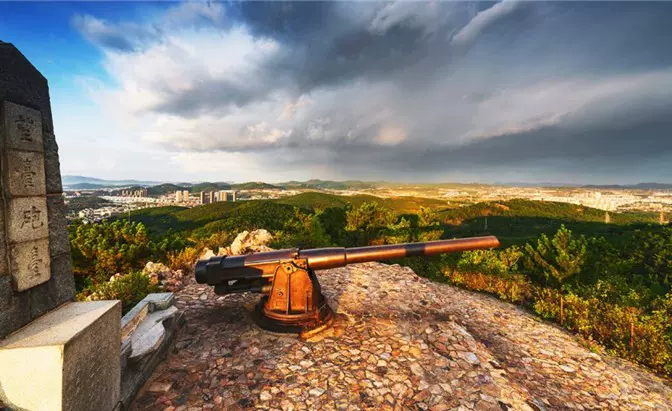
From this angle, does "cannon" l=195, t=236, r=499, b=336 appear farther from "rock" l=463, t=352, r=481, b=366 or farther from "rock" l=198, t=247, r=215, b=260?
"rock" l=198, t=247, r=215, b=260

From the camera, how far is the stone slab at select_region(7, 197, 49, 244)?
2271mm

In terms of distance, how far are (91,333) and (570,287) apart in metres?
11.0

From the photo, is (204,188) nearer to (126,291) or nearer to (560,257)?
(126,291)

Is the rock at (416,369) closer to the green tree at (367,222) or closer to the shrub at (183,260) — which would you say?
the shrub at (183,260)

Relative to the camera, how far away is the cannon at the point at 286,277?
4598 mm

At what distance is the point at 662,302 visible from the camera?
6.43 m

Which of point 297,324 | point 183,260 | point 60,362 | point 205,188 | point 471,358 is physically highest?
point 205,188

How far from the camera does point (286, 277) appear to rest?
4.60 metres

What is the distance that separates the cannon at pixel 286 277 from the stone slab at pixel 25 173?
101 inches

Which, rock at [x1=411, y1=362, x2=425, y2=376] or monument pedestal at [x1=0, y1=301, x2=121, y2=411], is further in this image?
rock at [x1=411, y1=362, x2=425, y2=376]

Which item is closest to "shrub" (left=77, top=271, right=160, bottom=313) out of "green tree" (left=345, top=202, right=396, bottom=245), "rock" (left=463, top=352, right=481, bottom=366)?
"rock" (left=463, top=352, right=481, bottom=366)

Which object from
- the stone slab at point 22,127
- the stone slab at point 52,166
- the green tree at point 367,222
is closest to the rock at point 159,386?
the stone slab at point 52,166

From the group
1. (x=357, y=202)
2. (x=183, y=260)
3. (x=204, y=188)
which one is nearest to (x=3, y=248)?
(x=183, y=260)

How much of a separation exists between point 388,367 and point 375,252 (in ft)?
5.71
